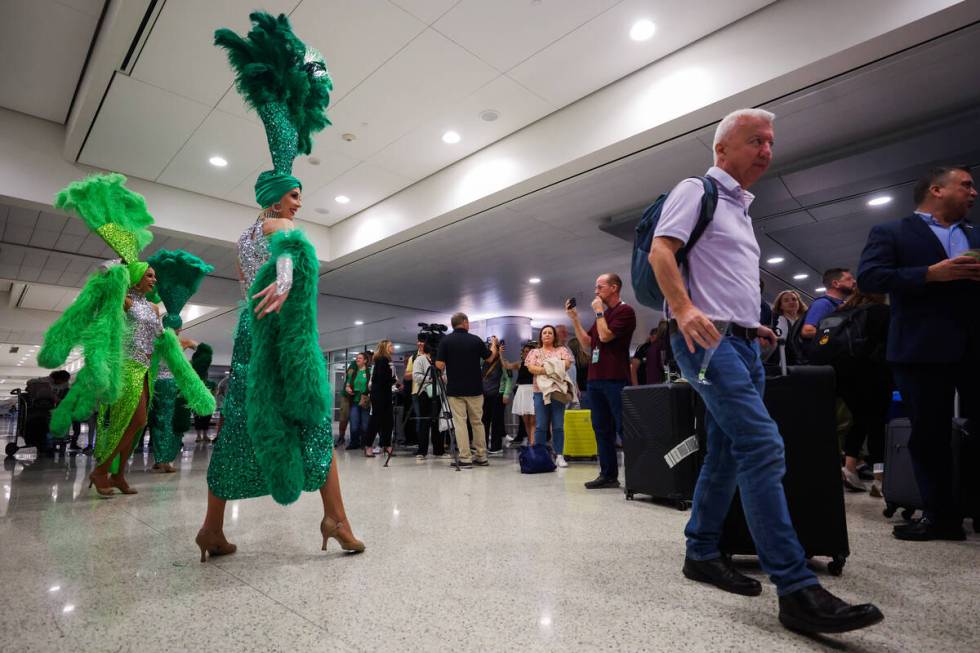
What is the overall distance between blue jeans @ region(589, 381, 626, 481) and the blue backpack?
77.3 inches

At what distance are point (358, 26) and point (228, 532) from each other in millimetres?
3490

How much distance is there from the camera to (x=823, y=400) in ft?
5.75

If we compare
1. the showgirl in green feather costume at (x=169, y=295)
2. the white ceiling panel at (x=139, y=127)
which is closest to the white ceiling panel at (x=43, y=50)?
the white ceiling panel at (x=139, y=127)

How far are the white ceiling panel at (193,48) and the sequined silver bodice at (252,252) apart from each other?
7.93 ft

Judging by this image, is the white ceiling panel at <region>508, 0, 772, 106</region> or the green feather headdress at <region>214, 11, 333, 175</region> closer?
the green feather headdress at <region>214, 11, 333, 175</region>

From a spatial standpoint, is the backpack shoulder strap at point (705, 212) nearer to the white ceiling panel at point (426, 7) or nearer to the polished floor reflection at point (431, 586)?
the polished floor reflection at point (431, 586)

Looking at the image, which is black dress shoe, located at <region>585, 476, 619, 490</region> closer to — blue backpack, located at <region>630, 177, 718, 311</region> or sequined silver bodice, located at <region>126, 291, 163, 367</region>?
blue backpack, located at <region>630, 177, 718, 311</region>

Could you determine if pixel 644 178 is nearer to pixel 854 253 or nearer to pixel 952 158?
pixel 952 158

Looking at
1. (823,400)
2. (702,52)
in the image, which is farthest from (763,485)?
(702,52)

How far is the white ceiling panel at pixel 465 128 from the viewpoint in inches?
184

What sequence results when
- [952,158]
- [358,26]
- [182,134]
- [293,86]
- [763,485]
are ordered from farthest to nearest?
[182,134] → [952,158] → [358,26] → [293,86] → [763,485]

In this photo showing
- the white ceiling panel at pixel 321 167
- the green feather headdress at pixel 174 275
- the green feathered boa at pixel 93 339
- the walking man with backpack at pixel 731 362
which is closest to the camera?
the walking man with backpack at pixel 731 362

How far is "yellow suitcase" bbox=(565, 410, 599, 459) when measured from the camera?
5969 mm

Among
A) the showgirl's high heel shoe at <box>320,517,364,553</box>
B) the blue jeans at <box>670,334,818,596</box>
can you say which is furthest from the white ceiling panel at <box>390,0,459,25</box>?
the showgirl's high heel shoe at <box>320,517,364,553</box>
